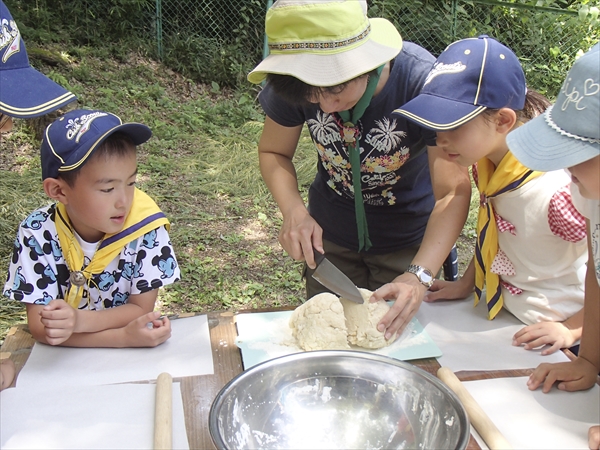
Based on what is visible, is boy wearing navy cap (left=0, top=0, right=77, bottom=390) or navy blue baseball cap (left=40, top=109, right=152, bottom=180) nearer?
boy wearing navy cap (left=0, top=0, right=77, bottom=390)

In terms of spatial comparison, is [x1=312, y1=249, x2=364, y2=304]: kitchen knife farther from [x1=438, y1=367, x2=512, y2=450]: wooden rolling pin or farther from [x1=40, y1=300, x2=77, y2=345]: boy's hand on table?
[x1=40, y1=300, x2=77, y2=345]: boy's hand on table

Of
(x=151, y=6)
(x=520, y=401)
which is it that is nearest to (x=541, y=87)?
(x=151, y=6)

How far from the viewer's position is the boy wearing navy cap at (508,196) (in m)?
1.53

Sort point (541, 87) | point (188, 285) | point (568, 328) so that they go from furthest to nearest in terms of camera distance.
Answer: point (541, 87) < point (188, 285) < point (568, 328)

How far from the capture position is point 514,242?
5.60ft

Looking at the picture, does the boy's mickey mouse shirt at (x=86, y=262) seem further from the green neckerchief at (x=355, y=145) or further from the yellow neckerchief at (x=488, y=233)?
the yellow neckerchief at (x=488, y=233)

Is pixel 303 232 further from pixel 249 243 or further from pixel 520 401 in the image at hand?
pixel 249 243

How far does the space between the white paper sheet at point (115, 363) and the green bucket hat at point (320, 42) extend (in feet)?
2.48

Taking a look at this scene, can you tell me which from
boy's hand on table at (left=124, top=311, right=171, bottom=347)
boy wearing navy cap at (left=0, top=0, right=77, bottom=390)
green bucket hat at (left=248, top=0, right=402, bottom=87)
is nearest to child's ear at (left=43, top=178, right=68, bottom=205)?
boy wearing navy cap at (left=0, top=0, right=77, bottom=390)

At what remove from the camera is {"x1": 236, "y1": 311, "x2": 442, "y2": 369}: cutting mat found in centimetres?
155

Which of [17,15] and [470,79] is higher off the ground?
[470,79]

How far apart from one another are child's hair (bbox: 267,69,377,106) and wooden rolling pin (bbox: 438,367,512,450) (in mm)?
765

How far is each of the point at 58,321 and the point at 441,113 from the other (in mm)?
1121

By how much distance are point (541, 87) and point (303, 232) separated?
23.3 ft
